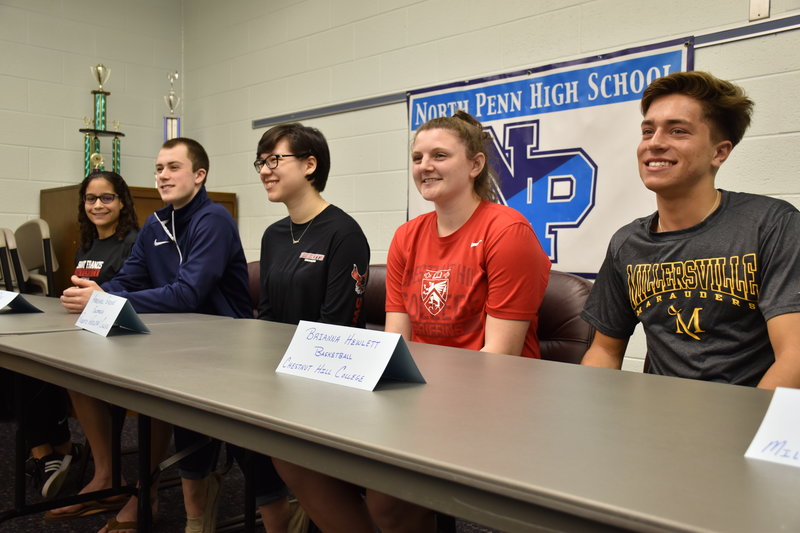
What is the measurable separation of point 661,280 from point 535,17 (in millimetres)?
1752

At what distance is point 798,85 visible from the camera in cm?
214

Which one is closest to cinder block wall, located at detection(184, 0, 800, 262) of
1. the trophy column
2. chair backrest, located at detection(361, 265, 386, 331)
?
the trophy column

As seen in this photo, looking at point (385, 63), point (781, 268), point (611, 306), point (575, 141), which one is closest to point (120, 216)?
point (385, 63)

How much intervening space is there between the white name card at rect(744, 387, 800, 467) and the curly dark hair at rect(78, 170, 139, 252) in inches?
105

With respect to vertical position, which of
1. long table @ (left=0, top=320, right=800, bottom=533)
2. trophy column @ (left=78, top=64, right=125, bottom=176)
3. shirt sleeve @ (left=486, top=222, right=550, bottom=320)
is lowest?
long table @ (left=0, top=320, right=800, bottom=533)

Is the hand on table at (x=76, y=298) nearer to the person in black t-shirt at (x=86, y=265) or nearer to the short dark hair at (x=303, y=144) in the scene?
the person in black t-shirt at (x=86, y=265)

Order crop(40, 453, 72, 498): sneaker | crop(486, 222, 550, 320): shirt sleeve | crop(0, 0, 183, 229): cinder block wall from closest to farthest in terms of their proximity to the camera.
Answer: crop(486, 222, 550, 320): shirt sleeve
crop(40, 453, 72, 498): sneaker
crop(0, 0, 183, 229): cinder block wall

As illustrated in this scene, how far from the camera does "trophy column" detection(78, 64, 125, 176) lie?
4.00 meters

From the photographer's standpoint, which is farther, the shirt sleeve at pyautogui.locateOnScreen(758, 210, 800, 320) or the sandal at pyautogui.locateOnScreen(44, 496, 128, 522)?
the sandal at pyautogui.locateOnScreen(44, 496, 128, 522)

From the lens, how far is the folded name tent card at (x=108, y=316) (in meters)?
1.49

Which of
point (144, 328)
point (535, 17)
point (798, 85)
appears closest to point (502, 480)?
point (144, 328)

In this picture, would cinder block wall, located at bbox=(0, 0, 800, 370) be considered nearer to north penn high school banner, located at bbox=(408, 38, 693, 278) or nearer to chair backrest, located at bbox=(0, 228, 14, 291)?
north penn high school banner, located at bbox=(408, 38, 693, 278)

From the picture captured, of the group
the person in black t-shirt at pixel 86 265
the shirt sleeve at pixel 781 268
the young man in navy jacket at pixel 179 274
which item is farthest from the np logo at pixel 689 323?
the person in black t-shirt at pixel 86 265

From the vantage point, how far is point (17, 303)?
75.4 inches
